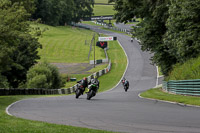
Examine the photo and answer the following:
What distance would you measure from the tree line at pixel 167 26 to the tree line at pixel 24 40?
9141 millimetres

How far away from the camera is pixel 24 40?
139 feet

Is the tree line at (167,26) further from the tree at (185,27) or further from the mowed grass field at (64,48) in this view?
the mowed grass field at (64,48)

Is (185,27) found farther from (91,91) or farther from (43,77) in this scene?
(43,77)

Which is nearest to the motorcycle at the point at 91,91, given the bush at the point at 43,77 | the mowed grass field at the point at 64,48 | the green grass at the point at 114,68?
the bush at the point at 43,77

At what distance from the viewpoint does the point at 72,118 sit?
12.5 m

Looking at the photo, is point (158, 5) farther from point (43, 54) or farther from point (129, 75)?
point (43, 54)

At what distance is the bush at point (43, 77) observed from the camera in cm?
4778

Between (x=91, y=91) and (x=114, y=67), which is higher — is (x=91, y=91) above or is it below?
above


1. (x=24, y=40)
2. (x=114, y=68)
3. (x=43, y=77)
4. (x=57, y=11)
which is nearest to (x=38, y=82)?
(x=43, y=77)

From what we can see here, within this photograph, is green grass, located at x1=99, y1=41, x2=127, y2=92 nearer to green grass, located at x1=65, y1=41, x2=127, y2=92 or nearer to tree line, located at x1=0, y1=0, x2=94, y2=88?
green grass, located at x1=65, y1=41, x2=127, y2=92

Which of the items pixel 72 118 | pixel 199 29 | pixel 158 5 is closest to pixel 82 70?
pixel 158 5

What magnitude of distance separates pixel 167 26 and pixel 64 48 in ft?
236

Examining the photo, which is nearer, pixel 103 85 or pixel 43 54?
pixel 103 85

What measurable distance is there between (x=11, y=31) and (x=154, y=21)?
50.0ft
